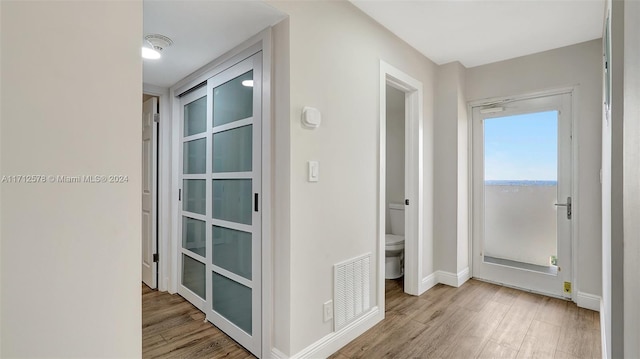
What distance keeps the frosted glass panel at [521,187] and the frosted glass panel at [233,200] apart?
2.76 metres

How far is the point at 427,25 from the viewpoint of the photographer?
8.21 ft

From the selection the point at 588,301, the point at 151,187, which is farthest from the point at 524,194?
the point at 151,187

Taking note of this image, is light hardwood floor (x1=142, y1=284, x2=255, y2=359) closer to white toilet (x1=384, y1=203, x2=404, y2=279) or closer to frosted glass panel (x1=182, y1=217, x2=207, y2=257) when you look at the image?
frosted glass panel (x1=182, y1=217, x2=207, y2=257)

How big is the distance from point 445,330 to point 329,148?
1.71 metres

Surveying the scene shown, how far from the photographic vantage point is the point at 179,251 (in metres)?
3.04

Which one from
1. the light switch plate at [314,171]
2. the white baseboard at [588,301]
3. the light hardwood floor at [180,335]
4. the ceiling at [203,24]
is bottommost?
the light hardwood floor at [180,335]

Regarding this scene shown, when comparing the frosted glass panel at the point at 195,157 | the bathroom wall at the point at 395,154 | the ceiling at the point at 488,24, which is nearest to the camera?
the ceiling at the point at 488,24

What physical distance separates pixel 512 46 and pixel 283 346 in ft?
10.9

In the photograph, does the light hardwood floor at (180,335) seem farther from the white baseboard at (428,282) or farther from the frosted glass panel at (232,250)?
the white baseboard at (428,282)

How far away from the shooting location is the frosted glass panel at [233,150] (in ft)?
6.81

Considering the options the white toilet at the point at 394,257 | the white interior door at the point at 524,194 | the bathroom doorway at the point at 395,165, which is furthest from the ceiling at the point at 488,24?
the white toilet at the point at 394,257

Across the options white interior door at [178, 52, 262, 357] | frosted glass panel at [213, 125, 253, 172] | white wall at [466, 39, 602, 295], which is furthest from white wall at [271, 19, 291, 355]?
white wall at [466, 39, 602, 295]

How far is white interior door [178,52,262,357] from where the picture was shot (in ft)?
6.49

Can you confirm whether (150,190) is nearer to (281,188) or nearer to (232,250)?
(232,250)
